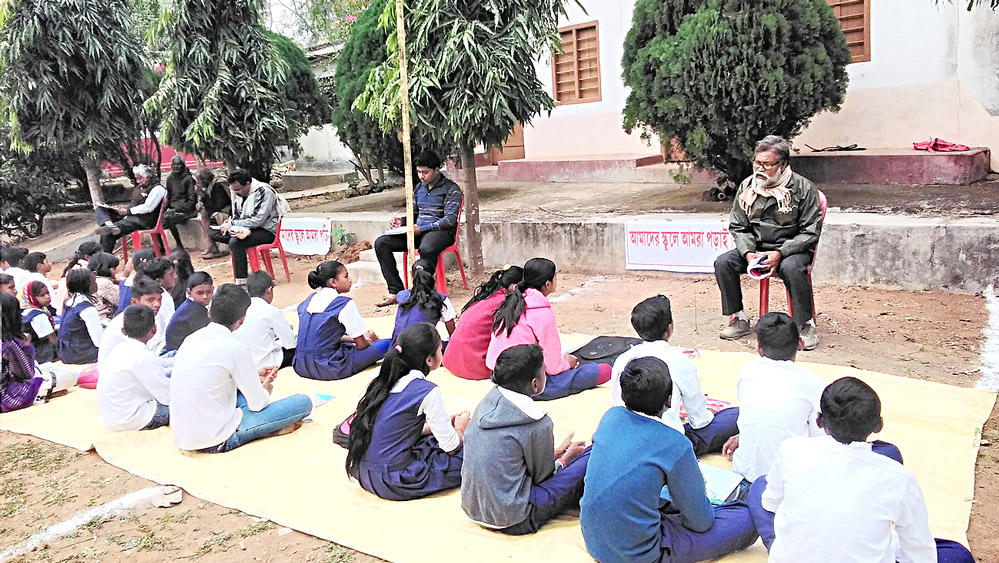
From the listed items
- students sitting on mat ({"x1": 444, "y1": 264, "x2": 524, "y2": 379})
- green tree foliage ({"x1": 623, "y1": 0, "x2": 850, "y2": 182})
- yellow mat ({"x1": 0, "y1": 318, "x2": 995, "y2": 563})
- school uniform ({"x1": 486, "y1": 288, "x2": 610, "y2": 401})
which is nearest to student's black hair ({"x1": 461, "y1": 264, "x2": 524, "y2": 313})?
students sitting on mat ({"x1": 444, "y1": 264, "x2": 524, "y2": 379})

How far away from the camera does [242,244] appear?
28.6 feet

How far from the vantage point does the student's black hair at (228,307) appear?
172 inches

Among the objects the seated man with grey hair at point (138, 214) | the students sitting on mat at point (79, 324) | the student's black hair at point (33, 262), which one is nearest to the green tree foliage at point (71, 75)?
the seated man with grey hair at point (138, 214)

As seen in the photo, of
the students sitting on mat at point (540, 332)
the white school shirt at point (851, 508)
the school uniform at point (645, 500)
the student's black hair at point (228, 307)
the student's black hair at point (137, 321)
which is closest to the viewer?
the white school shirt at point (851, 508)

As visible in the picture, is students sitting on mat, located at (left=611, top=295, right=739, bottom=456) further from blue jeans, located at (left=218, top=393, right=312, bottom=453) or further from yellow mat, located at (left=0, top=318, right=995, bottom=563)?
blue jeans, located at (left=218, top=393, right=312, bottom=453)

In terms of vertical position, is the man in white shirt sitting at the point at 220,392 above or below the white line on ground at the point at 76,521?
above

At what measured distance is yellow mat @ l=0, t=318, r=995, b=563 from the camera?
3.30 m

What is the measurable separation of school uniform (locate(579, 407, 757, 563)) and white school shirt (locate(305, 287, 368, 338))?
115 inches

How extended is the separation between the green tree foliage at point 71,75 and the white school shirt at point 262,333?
774cm

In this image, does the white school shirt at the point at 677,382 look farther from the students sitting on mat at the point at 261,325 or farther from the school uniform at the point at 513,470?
the students sitting on mat at the point at 261,325

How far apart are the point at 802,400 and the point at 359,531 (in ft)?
6.50

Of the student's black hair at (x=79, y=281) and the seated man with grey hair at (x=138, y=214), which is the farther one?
the seated man with grey hair at (x=138, y=214)

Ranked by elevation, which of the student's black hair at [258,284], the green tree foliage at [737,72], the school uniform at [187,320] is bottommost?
the school uniform at [187,320]

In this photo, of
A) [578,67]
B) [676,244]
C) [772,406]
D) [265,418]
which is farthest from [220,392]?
[578,67]
